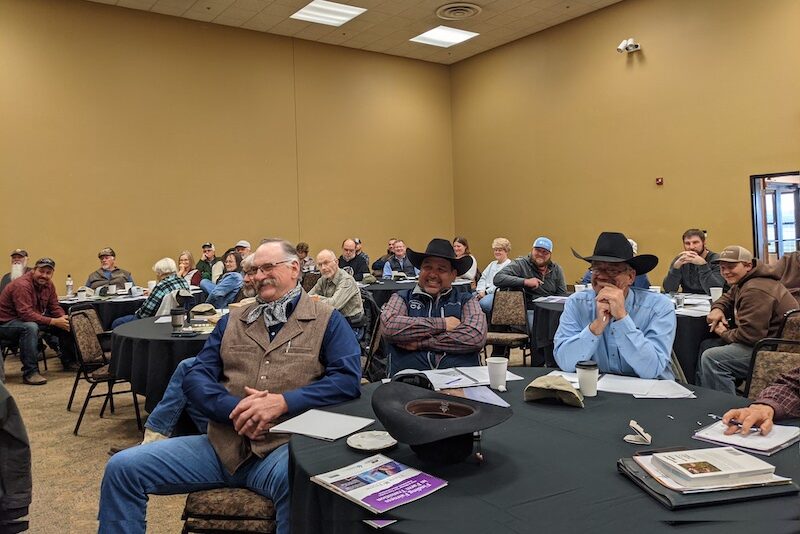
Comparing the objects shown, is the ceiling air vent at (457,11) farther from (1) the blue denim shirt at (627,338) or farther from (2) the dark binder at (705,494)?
(2) the dark binder at (705,494)

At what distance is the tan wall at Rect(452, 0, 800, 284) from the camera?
8.27 m

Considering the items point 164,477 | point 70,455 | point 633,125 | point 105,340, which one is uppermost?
point 633,125

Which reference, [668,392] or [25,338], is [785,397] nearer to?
[668,392]

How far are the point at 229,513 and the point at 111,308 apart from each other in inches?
222

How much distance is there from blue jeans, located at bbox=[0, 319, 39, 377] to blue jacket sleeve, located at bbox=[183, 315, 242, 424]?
5.18m

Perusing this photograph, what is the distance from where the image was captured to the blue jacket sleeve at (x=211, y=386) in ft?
7.49

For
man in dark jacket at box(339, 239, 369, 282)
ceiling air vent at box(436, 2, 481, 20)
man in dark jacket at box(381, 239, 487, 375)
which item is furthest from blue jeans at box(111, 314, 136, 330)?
ceiling air vent at box(436, 2, 481, 20)

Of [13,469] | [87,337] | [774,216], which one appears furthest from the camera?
[774,216]

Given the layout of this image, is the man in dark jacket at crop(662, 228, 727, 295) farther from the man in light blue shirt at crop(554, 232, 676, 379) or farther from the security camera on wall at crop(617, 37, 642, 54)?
the security camera on wall at crop(617, 37, 642, 54)

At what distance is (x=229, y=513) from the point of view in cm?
207

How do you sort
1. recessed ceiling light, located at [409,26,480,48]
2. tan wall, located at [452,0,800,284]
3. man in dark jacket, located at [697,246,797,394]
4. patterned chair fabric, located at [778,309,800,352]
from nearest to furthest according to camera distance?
1. patterned chair fabric, located at [778,309,800,352]
2. man in dark jacket, located at [697,246,797,394]
3. tan wall, located at [452,0,800,284]
4. recessed ceiling light, located at [409,26,480,48]

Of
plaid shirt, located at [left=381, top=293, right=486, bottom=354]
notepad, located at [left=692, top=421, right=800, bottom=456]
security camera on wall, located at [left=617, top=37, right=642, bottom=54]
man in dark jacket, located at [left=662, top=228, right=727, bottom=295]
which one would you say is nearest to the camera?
notepad, located at [left=692, top=421, right=800, bottom=456]

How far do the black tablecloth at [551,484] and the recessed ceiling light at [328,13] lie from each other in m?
9.10

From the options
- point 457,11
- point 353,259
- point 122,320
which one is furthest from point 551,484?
point 457,11
